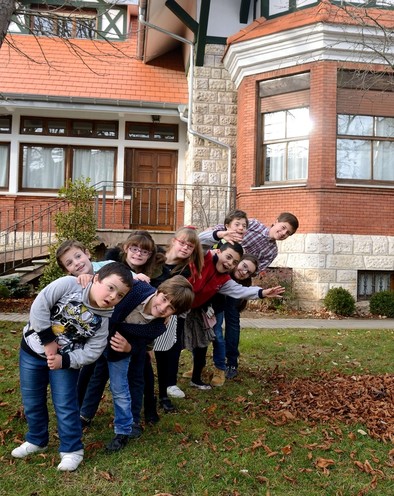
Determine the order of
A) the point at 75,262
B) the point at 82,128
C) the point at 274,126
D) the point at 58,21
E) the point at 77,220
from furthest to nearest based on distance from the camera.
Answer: the point at 82,128 < the point at 274,126 < the point at 77,220 < the point at 58,21 < the point at 75,262

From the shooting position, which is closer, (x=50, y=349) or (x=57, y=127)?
(x=50, y=349)

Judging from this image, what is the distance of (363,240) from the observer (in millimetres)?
10609

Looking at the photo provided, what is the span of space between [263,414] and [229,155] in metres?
8.82

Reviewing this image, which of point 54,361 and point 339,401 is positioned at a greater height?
point 54,361

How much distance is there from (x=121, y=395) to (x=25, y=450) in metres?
0.69

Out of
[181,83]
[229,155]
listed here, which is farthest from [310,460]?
[181,83]

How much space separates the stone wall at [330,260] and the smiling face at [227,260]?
259 inches

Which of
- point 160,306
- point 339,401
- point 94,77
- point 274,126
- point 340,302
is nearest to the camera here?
point 160,306

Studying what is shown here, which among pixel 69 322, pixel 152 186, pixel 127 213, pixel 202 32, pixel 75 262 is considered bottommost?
pixel 69 322

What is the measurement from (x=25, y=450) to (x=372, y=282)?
9.17m

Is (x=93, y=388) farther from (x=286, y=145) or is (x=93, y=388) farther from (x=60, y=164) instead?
(x=60, y=164)

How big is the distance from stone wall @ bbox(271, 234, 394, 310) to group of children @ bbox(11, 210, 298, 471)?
6.24 m

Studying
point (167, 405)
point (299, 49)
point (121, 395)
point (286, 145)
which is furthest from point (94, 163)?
point (121, 395)

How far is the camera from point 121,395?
337 centimetres
